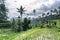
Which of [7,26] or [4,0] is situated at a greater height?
[4,0]

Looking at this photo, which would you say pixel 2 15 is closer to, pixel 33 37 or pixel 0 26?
pixel 0 26

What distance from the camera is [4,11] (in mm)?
112188

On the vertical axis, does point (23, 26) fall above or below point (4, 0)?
below

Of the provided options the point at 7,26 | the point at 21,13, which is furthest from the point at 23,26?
the point at 21,13

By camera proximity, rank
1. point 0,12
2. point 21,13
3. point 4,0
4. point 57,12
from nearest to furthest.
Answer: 1. point 21,13
2. point 0,12
3. point 4,0
4. point 57,12

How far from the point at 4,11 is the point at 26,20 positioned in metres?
35.2

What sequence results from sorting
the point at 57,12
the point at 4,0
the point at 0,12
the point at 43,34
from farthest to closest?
→ the point at 57,12 → the point at 4,0 → the point at 0,12 → the point at 43,34

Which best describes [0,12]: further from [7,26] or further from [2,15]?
[7,26]

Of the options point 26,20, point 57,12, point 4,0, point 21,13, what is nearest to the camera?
point 26,20

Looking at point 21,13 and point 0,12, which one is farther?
point 0,12

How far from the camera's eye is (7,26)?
3519 inches

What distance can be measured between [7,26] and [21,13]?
13544mm

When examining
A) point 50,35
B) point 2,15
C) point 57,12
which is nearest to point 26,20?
point 2,15

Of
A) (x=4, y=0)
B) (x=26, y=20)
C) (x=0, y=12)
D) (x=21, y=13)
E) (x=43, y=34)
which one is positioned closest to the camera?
(x=43, y=34)
